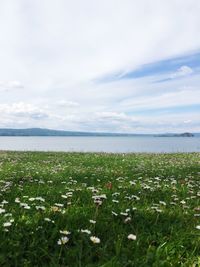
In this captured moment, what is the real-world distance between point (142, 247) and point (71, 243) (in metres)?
1.21

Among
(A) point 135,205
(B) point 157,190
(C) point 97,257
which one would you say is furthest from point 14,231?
Answer: (B) point 157,190

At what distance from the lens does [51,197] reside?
9430 millimetres

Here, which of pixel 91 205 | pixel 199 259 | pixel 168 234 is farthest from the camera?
pixel 91 205

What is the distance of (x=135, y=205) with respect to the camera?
8.75 metres

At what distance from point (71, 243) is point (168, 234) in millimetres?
1938

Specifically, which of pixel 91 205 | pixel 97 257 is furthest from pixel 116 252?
pixel 91 205

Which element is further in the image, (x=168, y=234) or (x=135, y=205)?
(x=135, y=205)

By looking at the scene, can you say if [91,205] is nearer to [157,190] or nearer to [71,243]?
[71,243]

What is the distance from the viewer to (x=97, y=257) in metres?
5.66

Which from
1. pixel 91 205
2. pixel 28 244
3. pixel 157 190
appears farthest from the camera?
pixel 157 190

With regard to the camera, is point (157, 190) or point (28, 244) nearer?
point (28, 244)

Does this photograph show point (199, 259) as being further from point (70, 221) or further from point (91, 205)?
point (91, 205)

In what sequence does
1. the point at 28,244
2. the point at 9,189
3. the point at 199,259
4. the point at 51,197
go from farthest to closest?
the point at 9,189 → the point at 51,197 → the point at 28,244 → the point at 199,259

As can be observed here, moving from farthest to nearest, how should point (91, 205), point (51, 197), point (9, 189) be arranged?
1. point (9, 189)
2. point (51, 197)
3. point (91, 205)
